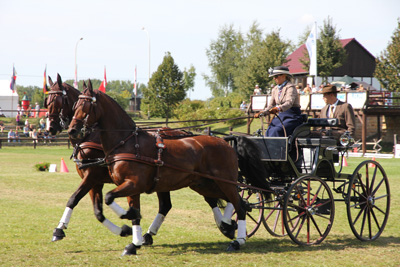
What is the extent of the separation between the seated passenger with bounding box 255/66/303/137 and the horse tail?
0.53 meters

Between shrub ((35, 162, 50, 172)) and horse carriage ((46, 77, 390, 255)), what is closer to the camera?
horse carriage ((46, 77, 390, 255))

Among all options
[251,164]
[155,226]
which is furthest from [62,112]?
[251,164]

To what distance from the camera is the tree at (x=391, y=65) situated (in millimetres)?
39500

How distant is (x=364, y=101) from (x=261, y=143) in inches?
1049

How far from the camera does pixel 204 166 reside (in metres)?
7.54

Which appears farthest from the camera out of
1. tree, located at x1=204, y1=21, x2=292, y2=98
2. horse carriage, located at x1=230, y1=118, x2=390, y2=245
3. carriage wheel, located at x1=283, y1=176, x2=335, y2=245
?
tree, located at x1=204, y1=21, x2=292, y2=98

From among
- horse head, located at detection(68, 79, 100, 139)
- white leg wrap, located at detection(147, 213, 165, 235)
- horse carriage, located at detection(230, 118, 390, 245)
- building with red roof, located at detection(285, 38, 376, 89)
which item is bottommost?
white leg wrap, located at detection(147, 213, 165, 235)

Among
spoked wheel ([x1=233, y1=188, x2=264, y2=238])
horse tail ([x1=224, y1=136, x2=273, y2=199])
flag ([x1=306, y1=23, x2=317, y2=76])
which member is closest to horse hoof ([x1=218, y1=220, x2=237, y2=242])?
spoked wheel ([x1=233, y1=188, x2=264, y2=238])

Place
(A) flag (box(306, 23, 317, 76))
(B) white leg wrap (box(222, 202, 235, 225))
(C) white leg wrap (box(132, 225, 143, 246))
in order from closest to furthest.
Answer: (C) white leg wrap (box(132, 225, 143, 246)) < (B) white leg wrap (box(222, 202, 235, 225)) < (A) flag (box(306, 23, 317, 76))

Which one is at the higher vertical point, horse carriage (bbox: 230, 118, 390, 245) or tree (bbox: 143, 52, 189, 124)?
tree (bbox: 143, 52, 189, 124)

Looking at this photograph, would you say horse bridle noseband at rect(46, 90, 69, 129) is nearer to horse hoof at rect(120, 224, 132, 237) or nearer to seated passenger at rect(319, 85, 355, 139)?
horse hoof at rect(120, 224, 132, 237)

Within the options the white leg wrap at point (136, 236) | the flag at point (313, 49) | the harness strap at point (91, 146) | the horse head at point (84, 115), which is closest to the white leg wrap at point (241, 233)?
the white leg wrap at point (136, 236)

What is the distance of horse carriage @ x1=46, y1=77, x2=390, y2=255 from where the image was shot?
689cm

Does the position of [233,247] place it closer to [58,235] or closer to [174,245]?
[174,245]
